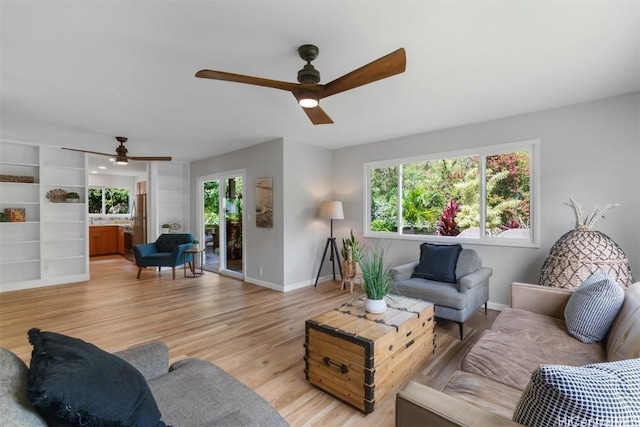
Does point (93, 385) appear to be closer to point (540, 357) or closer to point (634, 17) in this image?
point (540, 357)

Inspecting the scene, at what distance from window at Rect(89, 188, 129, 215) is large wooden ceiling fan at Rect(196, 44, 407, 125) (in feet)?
31.8

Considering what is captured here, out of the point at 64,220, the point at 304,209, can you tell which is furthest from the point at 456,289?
the point at 64,220

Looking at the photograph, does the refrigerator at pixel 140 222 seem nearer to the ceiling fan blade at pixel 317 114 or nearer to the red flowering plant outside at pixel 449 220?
the ceiling fan blade at pixel 317 114

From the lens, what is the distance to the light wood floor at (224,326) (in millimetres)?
2137

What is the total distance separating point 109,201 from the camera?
9516 mm

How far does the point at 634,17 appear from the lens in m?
1.87

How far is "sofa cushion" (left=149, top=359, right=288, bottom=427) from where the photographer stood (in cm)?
120

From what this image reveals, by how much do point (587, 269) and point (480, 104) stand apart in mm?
1961

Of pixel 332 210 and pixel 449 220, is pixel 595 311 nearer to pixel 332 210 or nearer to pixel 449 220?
pixel 449 220

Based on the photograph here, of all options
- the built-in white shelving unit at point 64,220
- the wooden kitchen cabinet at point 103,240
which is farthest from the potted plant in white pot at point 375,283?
the wooden kitchen cabinet at point 103,240

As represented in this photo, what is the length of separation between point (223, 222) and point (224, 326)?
11.0ft

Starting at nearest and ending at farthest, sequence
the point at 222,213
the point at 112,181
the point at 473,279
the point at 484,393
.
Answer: the point at 484,393 < the point at 473,279 < the point at 222,213 < the point at 112,181

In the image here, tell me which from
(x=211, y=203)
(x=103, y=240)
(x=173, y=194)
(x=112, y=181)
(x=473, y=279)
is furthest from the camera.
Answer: (x=112, y=181)

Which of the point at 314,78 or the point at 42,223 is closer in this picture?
the point at 314,78
